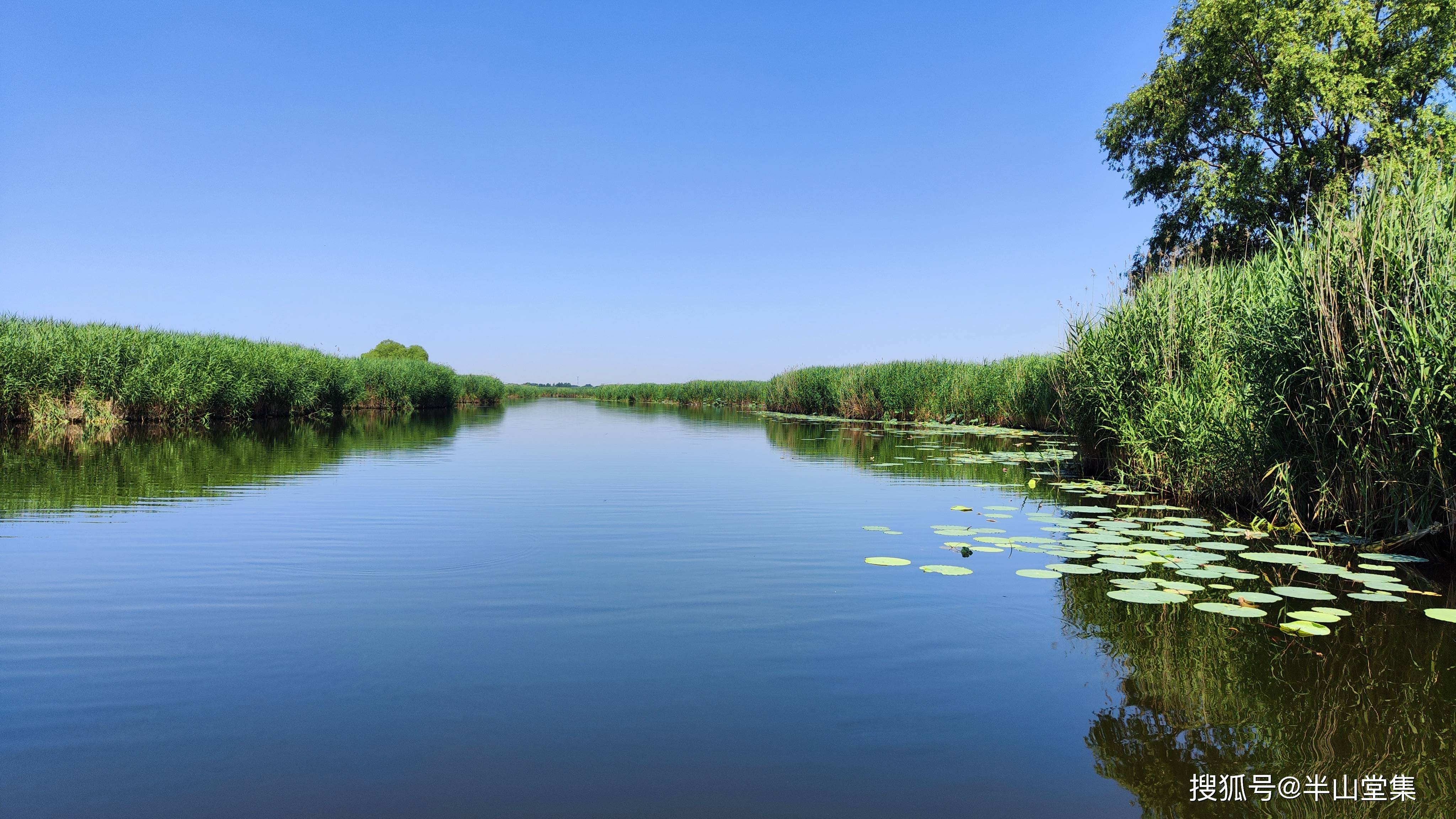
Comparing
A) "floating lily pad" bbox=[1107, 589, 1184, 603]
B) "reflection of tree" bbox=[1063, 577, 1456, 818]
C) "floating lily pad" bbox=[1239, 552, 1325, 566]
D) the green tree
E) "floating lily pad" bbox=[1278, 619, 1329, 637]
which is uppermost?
the green tree

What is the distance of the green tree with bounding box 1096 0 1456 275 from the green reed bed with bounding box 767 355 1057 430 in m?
6.10

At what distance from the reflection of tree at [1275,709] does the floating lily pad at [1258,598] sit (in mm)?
277

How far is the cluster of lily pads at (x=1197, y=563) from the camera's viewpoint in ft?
13.6

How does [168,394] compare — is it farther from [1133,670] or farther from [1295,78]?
[1295,78]

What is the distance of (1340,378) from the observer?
18.4 ft

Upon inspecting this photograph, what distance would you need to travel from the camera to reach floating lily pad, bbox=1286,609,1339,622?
12.6ft

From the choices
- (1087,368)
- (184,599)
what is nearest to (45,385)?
(184,599)

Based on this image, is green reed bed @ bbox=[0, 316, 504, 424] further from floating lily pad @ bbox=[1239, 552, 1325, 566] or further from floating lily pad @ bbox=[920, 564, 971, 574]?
floating lily pad @ bbox=[1239, 552, 1325, 566]

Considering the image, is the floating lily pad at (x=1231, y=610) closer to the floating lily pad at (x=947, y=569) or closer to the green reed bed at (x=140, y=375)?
the floating lily pad at (x=947, y=569)

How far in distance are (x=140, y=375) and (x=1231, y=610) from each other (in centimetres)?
2312

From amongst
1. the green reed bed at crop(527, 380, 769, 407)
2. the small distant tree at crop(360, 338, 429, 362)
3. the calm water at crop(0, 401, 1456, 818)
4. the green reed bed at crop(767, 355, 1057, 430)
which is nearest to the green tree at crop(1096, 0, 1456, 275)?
the green reed bed at crop(767, 355, 1057, 430)

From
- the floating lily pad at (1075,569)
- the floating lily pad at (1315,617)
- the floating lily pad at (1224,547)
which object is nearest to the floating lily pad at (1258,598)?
the floating lily pad at (1315,617)

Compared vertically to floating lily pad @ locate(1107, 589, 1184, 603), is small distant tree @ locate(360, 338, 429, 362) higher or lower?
higher

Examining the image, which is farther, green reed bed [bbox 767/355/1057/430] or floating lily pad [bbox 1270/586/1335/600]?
green reed bed [bbox 767/355/1057/430]
